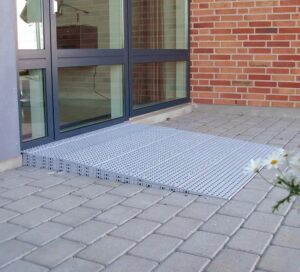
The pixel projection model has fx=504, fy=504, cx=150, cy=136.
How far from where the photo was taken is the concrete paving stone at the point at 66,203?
2.85m

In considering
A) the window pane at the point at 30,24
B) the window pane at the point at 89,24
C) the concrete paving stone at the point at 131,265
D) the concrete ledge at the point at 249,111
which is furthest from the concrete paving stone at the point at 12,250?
the concrete ledge at the point at 249,111

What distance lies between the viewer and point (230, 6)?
6.32 meters

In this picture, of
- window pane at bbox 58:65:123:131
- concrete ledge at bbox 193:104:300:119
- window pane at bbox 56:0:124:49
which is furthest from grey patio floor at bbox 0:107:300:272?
concrete ledge at bbox 193:104:300:119

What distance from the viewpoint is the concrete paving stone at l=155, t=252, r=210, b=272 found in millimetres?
2098

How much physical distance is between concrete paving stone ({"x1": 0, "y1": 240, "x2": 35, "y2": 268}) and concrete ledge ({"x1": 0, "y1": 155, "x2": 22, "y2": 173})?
1.31 meters

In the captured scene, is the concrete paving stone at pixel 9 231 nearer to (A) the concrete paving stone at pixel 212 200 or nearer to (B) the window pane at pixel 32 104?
(A) the concrete paving stone at pixel 212 200

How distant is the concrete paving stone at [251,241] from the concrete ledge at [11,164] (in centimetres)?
186

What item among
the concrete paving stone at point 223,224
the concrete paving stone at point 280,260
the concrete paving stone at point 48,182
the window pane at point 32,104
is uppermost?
the window pane at point 32,104

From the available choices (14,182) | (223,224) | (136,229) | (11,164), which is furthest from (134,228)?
(11,164)

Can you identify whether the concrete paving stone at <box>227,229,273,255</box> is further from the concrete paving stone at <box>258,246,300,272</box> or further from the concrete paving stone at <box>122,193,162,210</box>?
the concrete paving stone at <box>122,193,162,210</box>

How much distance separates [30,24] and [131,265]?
2.41 m

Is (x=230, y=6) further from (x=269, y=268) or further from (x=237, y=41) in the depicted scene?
(x=269, y=268)

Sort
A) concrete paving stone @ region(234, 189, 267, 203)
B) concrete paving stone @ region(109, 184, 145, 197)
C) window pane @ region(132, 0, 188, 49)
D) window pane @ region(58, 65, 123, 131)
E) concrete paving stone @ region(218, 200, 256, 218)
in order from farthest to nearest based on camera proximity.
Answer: window pane @ region(132, 0, 188, 49) → window pane @ region(58, 65, 123, 131) → concrete paving stone @ region(109, 184, 145, 197) → concrete paving stone @ region(234, 189, 267, 203) → concrete paving stone @ region(218, 200, 256, 218)

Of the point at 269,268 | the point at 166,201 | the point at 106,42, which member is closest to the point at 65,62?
the point at 106,42
